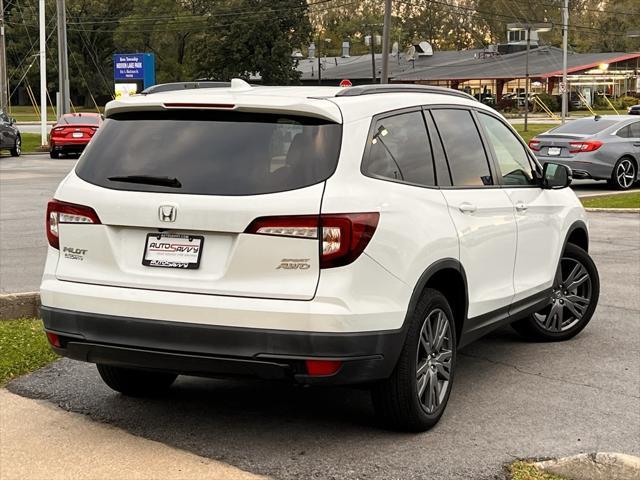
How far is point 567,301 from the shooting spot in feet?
25.5

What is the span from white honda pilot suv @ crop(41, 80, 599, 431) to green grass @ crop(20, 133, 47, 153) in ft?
113

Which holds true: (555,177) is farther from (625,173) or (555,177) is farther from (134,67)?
(134,67)

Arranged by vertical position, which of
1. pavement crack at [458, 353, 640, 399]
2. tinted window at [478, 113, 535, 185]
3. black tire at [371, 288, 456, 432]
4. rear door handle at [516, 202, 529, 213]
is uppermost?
tinted window at [478, 113, 535, 185]

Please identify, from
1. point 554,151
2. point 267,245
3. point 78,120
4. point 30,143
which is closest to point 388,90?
point 267,245

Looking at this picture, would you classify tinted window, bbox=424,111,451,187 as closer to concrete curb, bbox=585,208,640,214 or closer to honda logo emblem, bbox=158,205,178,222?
honda logo emblem, bbox=158,205,178,222

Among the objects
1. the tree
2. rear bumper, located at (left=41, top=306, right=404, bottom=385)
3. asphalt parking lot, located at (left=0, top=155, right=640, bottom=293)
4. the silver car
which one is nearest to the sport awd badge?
rear bumper, located at (left=41, top=306, right=404, bottom=385)

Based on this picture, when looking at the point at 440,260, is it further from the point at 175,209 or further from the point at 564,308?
the point at 564,308

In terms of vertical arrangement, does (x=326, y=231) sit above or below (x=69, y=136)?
above

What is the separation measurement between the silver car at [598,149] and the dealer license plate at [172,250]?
55.6 ft

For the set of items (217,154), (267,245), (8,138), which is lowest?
(8,138)

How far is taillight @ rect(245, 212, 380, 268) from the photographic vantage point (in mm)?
4652

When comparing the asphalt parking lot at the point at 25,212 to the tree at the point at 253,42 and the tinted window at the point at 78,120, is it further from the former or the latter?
the tree at the point at 253,42

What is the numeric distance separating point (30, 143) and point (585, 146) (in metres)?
28.2

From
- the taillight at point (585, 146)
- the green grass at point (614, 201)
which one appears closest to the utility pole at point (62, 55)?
the taillight at point (585, 146)
